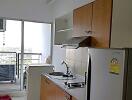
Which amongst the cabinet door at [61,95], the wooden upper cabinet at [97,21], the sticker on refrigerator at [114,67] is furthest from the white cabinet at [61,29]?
the sticker on refrigerator at [114,67]

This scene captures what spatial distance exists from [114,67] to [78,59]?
7.17ft

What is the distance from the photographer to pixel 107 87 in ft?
5.45

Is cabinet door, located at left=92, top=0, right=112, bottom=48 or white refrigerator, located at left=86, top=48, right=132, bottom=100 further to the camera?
cabinet door, located at left=92, top=0, right=112, bottom=48

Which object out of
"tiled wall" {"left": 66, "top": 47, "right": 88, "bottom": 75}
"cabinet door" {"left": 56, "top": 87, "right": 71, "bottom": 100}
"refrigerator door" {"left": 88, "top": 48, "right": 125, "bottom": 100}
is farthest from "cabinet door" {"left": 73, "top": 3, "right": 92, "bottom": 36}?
"cabinet door" {"left": 56, "top": 87, "right": 71, "bottom": 100}

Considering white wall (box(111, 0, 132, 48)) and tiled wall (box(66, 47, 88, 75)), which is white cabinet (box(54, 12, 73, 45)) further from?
white wall (box(111, 0, 132, 48))

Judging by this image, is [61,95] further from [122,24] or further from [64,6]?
[64,6]

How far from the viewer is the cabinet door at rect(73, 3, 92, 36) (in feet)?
8.50

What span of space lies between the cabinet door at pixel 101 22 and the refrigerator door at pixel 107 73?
324 mm

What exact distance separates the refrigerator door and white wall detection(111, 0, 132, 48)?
11.1 inches

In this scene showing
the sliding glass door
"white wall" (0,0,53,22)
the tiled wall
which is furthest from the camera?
the sliding glass door

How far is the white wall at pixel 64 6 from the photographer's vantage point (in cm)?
373

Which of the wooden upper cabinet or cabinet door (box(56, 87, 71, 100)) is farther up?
the wooden upper cabinet

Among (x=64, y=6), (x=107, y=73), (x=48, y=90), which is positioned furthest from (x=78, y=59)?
(x=107, y=73)

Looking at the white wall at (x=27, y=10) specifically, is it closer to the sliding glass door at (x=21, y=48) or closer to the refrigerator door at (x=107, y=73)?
the sliding glass door at (x=21, y=48)
